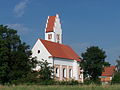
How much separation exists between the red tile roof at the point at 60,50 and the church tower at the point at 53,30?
14.2 feet

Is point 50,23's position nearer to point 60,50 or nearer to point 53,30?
point 53,30

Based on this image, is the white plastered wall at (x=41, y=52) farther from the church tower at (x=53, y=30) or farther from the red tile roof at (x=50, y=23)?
the red tile roof at (x=50, y=23)

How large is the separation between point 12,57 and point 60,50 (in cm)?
2434

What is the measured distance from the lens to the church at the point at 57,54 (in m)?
68.1

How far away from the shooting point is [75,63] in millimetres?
75125

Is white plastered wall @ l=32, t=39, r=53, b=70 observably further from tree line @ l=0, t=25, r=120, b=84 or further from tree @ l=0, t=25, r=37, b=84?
tree @ l=0, t=25, r=37, b=84

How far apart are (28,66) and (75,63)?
24500 millimetres

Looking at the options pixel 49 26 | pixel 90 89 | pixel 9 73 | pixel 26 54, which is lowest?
pixel 90 89

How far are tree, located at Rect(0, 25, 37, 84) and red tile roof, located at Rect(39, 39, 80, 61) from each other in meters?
15.7

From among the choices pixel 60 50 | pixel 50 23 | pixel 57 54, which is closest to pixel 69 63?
pixel 60 50

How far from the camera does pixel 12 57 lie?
166 ft

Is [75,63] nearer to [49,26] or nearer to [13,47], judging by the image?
[49,26]

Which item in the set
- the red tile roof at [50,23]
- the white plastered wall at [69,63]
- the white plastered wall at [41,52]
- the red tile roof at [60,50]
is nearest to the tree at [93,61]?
the white plastered wall at [41,52]

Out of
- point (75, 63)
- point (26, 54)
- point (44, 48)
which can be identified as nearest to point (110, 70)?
point (75, 63)
